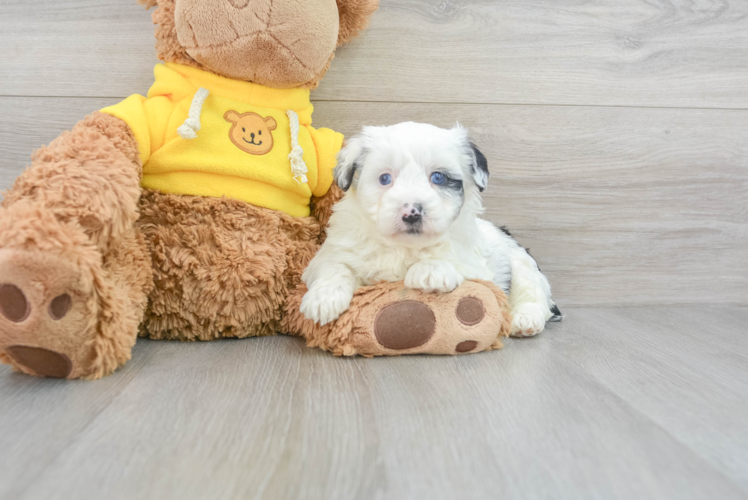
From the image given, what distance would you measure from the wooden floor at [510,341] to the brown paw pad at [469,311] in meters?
0.10

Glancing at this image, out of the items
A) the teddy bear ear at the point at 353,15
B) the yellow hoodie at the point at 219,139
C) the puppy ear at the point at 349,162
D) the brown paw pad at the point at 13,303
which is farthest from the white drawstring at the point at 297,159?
the brown paw pad at the point at 13,303

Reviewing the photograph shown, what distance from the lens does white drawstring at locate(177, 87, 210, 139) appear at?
4.38 ft

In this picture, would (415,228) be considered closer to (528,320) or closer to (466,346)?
(466,346)

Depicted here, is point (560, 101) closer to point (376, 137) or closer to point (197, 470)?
point (376, 137)

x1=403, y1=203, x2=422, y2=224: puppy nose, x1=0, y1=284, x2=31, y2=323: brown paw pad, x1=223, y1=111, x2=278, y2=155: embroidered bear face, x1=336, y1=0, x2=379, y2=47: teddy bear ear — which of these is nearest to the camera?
x1=0, y1=284, x2=31, y2=323: brown paw pad

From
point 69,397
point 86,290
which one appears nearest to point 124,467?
point 69,397

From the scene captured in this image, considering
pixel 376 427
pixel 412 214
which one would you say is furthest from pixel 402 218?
pixel 376 427

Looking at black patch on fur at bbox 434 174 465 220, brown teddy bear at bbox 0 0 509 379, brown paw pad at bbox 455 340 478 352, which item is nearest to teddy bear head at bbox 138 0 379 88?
brown teddy bear at bbox 0 0 509 379

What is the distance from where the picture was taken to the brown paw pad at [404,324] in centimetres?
128

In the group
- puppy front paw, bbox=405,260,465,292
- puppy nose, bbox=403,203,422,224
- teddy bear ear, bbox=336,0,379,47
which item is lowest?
puppy front paw, bbox=405,260,465,292

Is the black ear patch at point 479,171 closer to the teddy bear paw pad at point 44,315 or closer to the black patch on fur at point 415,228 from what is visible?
the black patch on fur at point 415,228

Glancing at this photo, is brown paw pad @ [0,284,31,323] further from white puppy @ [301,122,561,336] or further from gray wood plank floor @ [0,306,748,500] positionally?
white puppy @ [301,122,561,336]

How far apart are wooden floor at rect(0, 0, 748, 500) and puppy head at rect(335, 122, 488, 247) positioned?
1.12ft

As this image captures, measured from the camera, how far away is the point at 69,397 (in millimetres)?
1015
